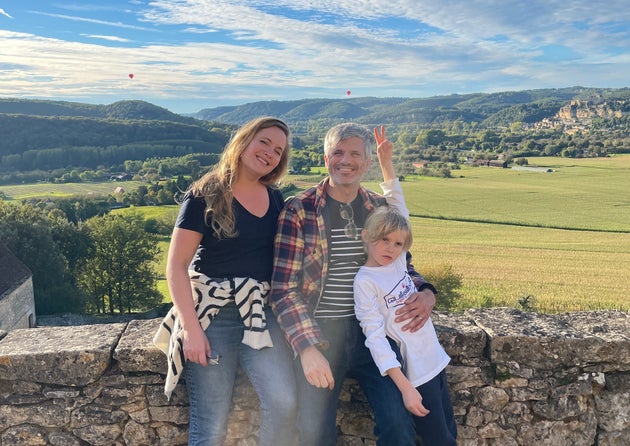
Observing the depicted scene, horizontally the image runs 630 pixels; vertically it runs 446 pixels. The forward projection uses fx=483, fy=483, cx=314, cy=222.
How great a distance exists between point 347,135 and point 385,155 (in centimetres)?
38

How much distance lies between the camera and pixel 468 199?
49188 millimetres

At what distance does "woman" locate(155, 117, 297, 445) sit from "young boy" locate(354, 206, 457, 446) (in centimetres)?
51

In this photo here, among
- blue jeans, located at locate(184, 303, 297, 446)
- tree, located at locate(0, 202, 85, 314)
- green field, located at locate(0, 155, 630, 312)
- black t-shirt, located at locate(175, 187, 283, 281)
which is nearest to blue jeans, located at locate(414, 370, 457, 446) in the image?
blue jeans, located at locate(184, 303, 297, 446)

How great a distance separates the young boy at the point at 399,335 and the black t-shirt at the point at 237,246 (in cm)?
54

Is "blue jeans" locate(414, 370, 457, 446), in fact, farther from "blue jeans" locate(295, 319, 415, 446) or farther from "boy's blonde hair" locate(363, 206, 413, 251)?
"boy's blonde hair" locate(363, 206, 413, 251)

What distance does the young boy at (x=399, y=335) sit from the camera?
97.5 inches

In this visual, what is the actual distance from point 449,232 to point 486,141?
82503 millimetres

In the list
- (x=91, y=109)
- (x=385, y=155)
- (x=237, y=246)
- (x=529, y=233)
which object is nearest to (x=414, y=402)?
(x=237, y=246)

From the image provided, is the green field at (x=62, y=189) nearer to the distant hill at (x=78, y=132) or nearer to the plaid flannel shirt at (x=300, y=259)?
the distant hill at (x=78, y=132)

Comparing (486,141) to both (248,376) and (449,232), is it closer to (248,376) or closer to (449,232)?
(449,232)

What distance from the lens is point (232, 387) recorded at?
2.54 meters

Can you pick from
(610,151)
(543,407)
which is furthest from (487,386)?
(610,151)

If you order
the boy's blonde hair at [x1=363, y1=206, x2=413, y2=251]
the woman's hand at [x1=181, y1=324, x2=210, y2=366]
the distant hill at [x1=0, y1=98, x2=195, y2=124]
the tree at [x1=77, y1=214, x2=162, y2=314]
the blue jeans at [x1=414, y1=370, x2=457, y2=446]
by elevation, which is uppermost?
the distant hill at [x1=0, y1=98, x2=195, y2=124]

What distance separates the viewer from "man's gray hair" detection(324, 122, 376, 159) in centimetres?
279
